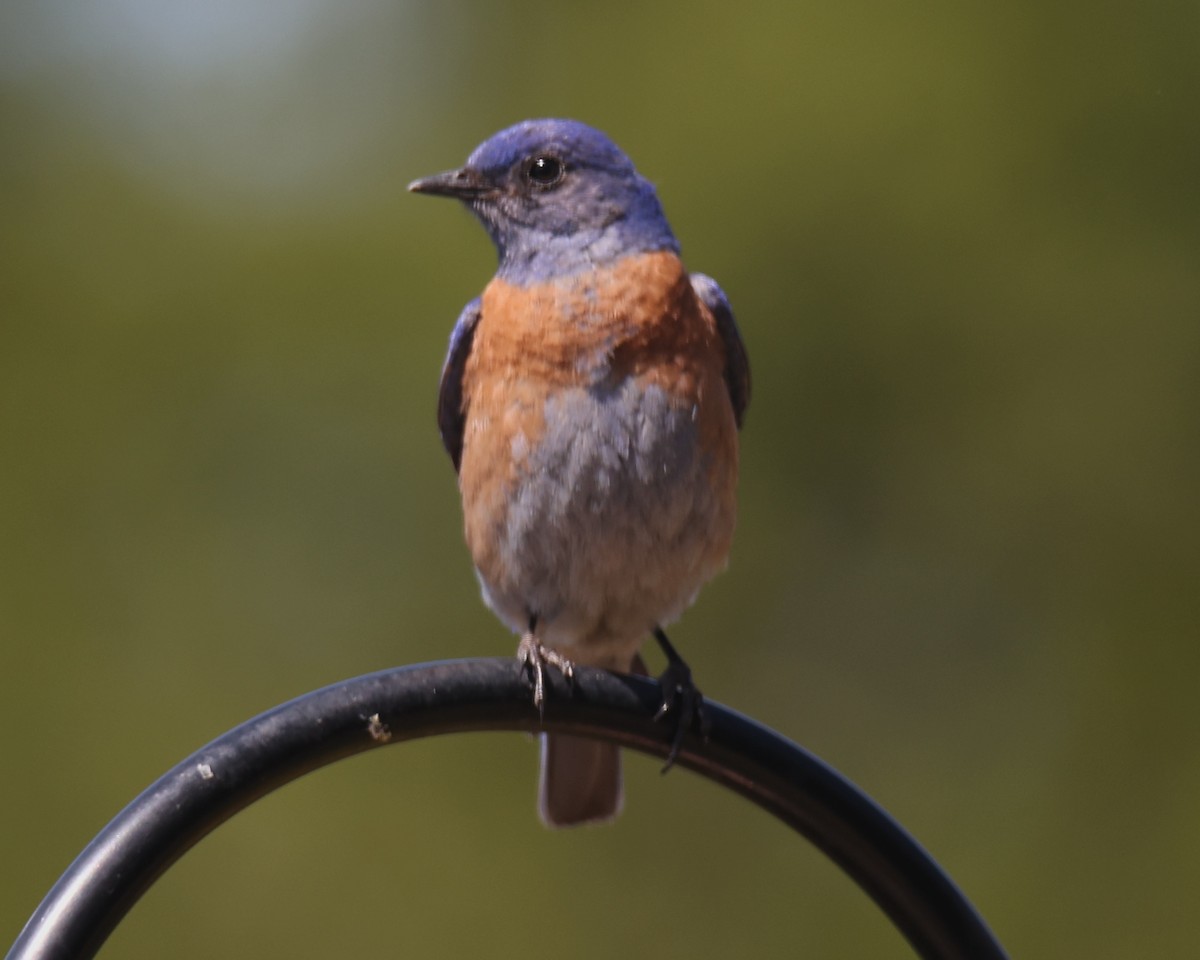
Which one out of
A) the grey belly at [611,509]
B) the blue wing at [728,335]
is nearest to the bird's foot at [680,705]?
the grey belly at [611,509]

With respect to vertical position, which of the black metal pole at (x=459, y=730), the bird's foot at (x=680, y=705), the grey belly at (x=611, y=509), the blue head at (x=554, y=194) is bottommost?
the black metal pole at (x=459, y=730)

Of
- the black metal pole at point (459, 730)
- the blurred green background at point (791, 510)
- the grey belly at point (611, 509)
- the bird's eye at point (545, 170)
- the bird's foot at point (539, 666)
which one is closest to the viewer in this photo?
the black metal pole at point (459, 730)

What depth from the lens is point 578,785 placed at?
15.8ft

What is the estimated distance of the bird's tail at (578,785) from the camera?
15.8ft

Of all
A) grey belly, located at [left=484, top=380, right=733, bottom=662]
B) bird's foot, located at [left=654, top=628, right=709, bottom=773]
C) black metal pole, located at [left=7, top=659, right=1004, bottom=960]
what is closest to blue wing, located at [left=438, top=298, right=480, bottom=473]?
grey belly, located at [left=484, top=380, right=733, bottom=662]

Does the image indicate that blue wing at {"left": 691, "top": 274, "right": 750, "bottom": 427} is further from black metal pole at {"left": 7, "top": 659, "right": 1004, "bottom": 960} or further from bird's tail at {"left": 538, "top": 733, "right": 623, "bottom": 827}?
black metal pole at {"left": 7, "top": 659, "right": 1004, "bottom": 960}

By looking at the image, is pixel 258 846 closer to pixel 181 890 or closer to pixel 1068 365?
pixel 181 890

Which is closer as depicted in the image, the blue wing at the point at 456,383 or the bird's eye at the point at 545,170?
the blue wing at the point at 456,383

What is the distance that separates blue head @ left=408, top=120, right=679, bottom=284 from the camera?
4809mm

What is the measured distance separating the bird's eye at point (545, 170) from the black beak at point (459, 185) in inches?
5.0

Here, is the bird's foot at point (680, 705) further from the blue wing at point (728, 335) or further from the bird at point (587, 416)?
the blue wing at point (728, 335)

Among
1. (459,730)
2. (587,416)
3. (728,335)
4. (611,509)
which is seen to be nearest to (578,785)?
(611,509)

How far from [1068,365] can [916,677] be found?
171 cm

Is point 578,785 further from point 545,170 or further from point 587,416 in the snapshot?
point 545,170
